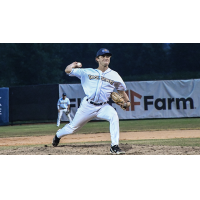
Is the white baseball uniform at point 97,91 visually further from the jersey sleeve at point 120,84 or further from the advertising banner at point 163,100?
the advertising banner at point 163,100

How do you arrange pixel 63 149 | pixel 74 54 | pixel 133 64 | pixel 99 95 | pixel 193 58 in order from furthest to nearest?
pixel 74 54
pixel 133 64
pixel 193 58
pixel 63 149
pixel 99 95

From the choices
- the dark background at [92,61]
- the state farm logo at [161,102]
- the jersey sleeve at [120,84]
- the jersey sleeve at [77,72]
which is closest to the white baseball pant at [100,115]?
the jersey sleeve at [120,84]

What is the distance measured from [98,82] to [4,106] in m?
13.0

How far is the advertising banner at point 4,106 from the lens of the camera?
18.3 meters

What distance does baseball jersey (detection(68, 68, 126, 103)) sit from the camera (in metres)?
6.48

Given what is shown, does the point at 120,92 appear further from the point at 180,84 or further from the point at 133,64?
the point at 133,64

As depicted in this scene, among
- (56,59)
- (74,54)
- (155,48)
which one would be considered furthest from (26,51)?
(155,48)

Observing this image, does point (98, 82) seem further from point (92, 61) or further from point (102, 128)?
point (92, 61)

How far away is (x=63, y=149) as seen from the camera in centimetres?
708

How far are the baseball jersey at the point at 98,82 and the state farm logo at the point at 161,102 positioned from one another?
1175cm

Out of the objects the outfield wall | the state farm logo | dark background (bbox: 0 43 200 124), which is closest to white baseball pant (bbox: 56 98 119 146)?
the state farm logo

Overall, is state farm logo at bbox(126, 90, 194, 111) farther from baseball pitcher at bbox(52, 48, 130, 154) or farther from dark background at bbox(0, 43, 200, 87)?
dark background at bbox(0, 43, 200, 87)

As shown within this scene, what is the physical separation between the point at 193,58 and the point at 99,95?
30462mm

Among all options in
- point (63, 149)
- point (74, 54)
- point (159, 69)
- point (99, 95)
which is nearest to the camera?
point (99, 95)
